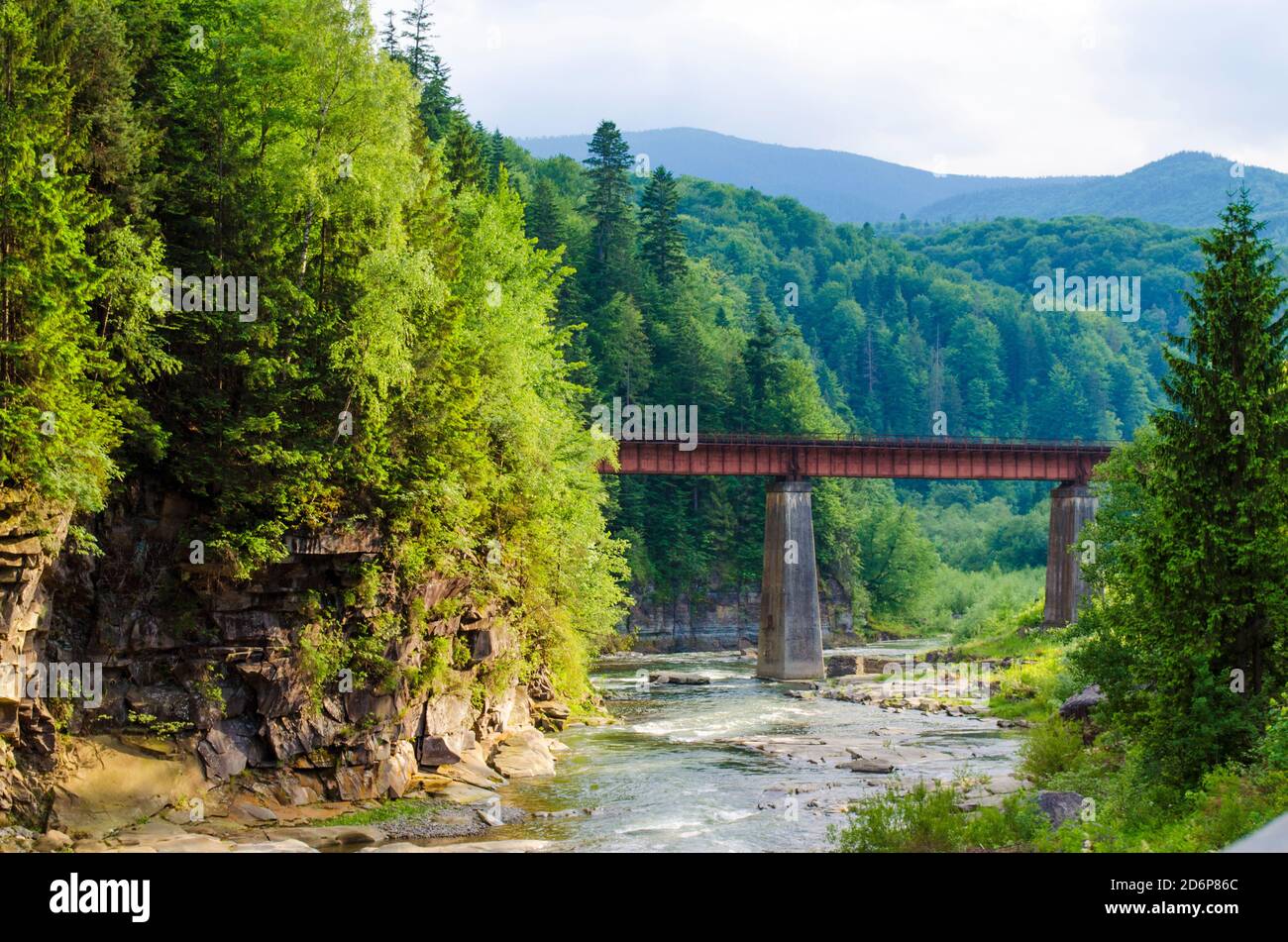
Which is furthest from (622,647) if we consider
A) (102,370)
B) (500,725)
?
(102,370)

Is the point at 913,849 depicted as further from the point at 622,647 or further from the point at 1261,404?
the point at 622,647

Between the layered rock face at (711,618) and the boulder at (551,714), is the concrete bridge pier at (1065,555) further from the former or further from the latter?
the boulder at (551,714)

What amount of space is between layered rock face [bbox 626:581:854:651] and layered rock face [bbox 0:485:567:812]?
64.5m

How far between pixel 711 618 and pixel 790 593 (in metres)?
28.6

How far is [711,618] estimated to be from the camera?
10319 centimetres

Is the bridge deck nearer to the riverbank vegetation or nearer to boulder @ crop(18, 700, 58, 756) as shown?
boulder @ crop(18, 700, 58, 756)

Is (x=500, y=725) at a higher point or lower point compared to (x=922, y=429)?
lower

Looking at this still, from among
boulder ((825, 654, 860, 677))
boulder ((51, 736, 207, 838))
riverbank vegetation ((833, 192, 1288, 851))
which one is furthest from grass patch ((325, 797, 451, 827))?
boulder ((825, 654, 860, 677))

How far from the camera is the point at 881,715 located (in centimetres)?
5550

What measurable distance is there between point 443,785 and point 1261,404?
2258 centimetres

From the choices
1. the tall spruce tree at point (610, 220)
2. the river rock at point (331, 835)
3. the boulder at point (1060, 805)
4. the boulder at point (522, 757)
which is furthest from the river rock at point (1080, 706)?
the tall spruce tree at point (610, 220)

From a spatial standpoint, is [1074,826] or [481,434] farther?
[481,434]

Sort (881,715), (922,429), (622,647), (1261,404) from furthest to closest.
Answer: (922,429) → (622,647) → (881,715) → (1261,404)

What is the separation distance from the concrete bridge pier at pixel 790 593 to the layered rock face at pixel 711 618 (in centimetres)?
2326
